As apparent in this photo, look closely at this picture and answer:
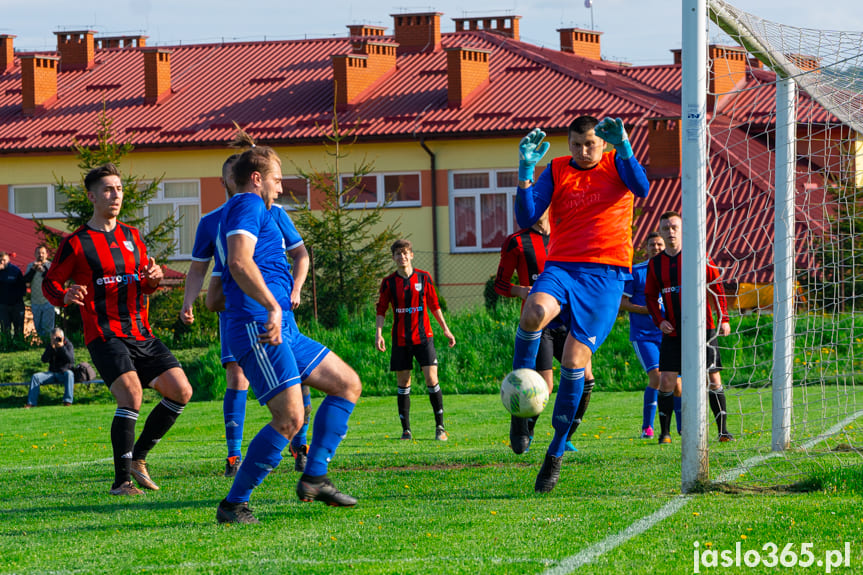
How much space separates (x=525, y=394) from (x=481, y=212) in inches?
934

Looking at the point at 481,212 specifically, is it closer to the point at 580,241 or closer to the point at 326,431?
the point at 580,241

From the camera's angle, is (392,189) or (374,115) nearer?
(392,189)

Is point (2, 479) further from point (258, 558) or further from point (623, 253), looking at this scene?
point (623, 253)

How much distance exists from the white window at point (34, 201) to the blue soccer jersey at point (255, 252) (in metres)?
28.7

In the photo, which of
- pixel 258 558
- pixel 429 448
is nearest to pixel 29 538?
pixel 258 558

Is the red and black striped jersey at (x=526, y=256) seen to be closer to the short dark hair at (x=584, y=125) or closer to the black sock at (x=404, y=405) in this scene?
the black sock at (x=404, y=405)

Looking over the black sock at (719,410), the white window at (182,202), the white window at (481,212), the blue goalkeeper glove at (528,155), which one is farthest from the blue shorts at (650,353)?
the white window at (182,202)

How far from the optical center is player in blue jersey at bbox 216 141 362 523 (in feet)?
18.6

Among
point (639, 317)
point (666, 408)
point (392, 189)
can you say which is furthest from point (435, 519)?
point (392, 189)

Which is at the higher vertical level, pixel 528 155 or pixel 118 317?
pixel 528 155

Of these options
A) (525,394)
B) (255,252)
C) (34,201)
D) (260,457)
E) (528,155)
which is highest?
(34,201)

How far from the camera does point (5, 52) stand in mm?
39531

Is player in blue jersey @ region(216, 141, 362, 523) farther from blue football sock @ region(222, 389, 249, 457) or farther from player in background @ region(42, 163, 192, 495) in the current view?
blue football sock @ region(222, 389, 249, 457)

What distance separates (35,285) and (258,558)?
17.2 meters
